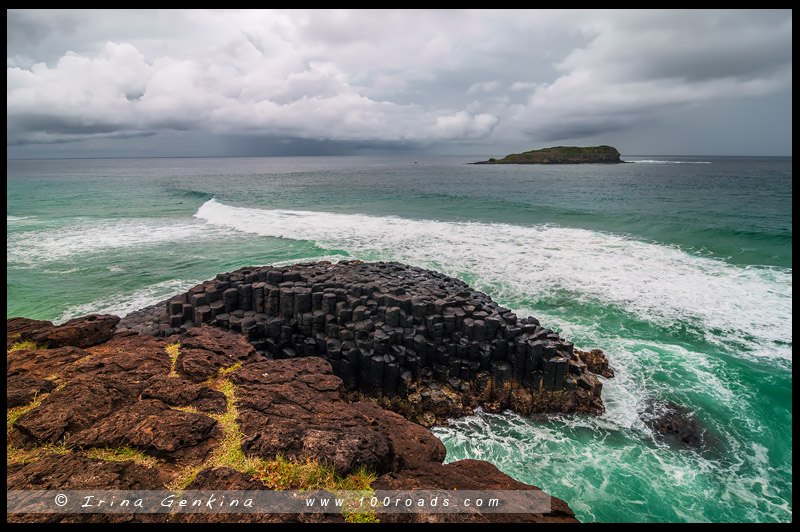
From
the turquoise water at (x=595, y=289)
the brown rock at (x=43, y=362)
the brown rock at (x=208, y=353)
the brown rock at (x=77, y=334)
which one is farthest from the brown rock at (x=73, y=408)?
the turquoise water at (x=595, y=289)

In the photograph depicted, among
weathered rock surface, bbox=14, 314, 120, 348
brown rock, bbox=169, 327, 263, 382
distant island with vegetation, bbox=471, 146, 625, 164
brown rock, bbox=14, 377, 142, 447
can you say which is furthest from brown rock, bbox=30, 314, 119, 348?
distant island with vegetation, bbox=471, 146, 625, 164

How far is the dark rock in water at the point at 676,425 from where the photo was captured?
1061 cm

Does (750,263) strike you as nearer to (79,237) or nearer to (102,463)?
(102,463)

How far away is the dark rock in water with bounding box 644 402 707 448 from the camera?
10609 mm

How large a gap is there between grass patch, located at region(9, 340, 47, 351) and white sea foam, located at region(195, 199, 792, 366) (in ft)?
57.5

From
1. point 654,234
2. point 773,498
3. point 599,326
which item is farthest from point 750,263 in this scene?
point 773,498

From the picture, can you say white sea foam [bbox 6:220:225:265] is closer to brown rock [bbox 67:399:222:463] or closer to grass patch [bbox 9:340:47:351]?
grass patch [bbox 9:340:47:351]

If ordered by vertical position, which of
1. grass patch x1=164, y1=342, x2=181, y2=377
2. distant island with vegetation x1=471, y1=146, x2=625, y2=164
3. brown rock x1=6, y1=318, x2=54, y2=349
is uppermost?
distant island with vegetation x1=471, y1=146, x2=625, y2=164

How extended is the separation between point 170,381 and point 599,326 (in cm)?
1642

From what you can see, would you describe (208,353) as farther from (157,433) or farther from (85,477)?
(85,477)

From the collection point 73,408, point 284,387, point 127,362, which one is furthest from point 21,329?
point 284,387

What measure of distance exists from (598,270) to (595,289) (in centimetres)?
360

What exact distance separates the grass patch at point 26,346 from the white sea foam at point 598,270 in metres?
17.5

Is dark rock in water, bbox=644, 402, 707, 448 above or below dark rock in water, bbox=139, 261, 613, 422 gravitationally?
below
